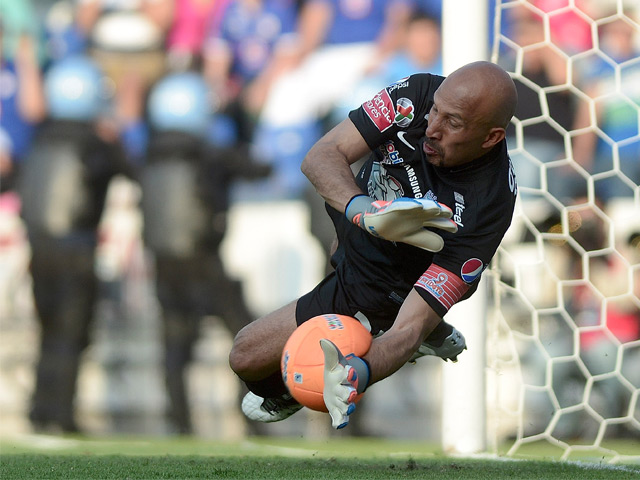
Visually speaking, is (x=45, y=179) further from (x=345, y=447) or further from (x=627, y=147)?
(x=627, y=147)

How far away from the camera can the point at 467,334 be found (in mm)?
6051

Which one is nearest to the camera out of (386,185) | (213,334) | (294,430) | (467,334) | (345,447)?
(386,185)

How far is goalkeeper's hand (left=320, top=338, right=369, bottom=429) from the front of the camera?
4004 mm

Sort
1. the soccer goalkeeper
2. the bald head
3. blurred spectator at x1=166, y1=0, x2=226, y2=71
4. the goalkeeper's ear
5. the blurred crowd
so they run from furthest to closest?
blurred spectator at x1=166, y1=0, x2=226, y2=71 < the blurred crowd < the goalkeeper's ear < the bald head < the soccer goalkeeper

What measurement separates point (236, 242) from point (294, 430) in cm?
217

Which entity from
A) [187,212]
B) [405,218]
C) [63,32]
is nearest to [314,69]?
[187,212]

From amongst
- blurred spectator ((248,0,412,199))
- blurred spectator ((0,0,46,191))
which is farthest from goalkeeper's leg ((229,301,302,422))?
blurred spectator ((0,0,46,191))

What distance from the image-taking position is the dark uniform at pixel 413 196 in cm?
450

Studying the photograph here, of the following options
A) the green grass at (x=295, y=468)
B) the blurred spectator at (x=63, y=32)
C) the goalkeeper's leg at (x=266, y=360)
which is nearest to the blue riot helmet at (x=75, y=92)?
the blurred spectator at (x=63, y=32)

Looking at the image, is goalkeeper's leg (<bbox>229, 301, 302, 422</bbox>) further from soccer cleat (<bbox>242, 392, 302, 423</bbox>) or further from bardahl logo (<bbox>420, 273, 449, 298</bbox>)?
bardahl logo (<bbox>420, 273, 449, 298</bbox>)

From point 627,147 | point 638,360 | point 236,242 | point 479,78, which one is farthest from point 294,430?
point 479,78

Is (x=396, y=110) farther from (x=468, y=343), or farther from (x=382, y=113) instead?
(x=468, y=343)

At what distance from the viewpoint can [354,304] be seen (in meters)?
5.08

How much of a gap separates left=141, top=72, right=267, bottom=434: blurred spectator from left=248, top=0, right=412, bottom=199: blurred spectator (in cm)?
73
